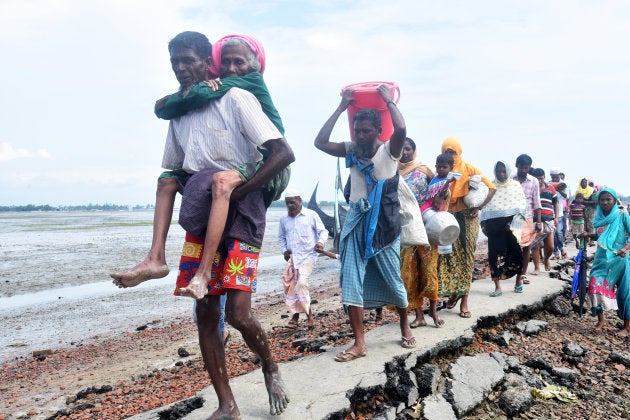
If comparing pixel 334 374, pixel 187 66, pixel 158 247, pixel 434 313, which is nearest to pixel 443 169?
pixel 434 313

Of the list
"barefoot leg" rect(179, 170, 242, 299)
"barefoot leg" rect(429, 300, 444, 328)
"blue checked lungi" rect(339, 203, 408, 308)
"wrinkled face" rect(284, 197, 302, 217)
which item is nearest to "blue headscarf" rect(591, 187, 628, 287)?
"barefoot leg" rect(429, 300, 444, 328)

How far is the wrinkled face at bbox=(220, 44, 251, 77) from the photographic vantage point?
2840mm

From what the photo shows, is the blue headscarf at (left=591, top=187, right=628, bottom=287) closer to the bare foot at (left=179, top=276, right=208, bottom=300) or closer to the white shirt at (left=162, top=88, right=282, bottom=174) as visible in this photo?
the white shirt at (left=162, top=88, right=282, bottom=174)

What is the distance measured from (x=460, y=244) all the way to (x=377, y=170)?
2193 mm

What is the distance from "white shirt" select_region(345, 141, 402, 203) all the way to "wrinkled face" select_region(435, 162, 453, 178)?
151cm

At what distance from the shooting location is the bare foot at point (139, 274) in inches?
97.0

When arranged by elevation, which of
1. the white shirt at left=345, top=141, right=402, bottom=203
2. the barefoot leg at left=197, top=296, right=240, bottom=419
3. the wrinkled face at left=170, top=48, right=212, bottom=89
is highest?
the wrinkled face at left=170, top=48, right=212, bottom=89

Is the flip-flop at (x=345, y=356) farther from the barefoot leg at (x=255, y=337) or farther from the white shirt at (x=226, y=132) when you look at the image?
the white shirt at (x=226, y=132)

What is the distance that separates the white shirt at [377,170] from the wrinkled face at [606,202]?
3.38m

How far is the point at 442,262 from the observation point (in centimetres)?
565

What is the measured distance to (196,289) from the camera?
237cm

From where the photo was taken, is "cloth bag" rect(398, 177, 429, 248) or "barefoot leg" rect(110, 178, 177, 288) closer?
"barefoot leg" rect(110, 178, 177, 288)

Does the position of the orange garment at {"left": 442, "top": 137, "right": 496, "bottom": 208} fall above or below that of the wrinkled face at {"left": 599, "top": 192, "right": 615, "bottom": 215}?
above

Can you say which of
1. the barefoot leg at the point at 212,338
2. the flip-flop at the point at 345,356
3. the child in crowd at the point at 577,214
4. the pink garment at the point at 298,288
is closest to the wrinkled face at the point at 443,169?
the pink garment at the point at 298,288
